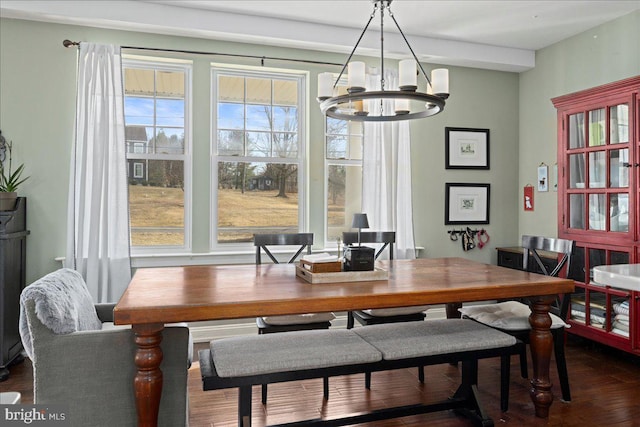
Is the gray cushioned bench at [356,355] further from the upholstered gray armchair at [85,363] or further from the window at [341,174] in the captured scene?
the window at [341,174]

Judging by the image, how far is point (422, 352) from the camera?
2.34m

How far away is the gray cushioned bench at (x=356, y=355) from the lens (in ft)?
6.95

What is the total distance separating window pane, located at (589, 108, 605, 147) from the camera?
147 inches

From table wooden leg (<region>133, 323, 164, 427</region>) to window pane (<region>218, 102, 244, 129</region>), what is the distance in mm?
2616

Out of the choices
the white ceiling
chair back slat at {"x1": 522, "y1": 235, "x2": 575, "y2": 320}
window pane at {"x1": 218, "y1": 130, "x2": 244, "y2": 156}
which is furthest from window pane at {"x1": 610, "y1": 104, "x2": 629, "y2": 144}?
window pane at {"x1": 218, "y1": 130, "x2": 244, "y2": 156}

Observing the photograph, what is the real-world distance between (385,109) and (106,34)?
2.54 m

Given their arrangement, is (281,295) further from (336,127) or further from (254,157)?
(336,127)

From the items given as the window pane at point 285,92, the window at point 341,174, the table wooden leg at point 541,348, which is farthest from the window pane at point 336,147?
the table wooden leg at point 541,348

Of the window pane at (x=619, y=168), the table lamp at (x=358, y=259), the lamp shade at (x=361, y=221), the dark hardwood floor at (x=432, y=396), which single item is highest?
the window pane at (x=619, y=168)

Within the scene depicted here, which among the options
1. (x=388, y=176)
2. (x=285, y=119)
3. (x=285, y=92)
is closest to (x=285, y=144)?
(x=285, y=119)

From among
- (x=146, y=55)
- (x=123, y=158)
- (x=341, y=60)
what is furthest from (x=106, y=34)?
(x=341, y=60)

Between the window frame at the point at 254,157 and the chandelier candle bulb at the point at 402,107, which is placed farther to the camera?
the window frame at the point at 254,157

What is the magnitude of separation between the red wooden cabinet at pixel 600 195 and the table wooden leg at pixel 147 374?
3352 mm

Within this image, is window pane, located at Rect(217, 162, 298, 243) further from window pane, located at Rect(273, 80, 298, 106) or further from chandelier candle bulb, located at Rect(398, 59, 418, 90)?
chandelier candle bulb, located at Rect(398, 59, 418, 90)
